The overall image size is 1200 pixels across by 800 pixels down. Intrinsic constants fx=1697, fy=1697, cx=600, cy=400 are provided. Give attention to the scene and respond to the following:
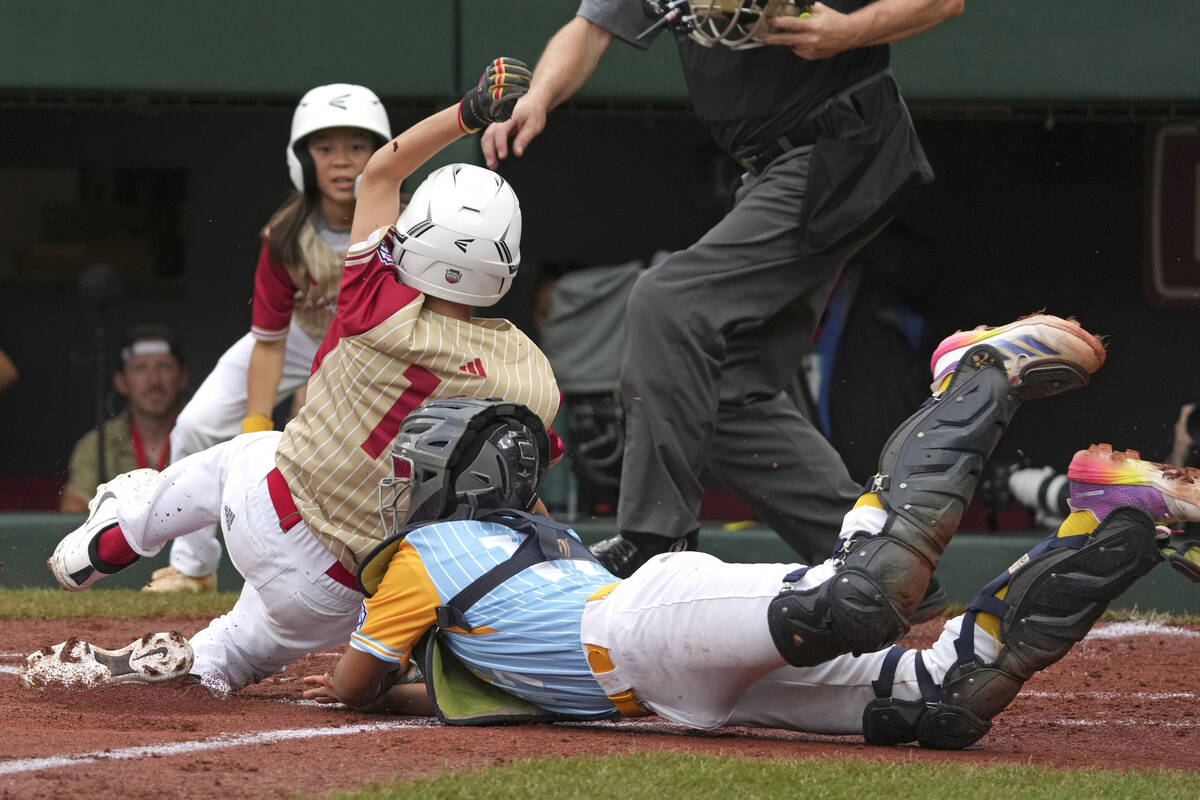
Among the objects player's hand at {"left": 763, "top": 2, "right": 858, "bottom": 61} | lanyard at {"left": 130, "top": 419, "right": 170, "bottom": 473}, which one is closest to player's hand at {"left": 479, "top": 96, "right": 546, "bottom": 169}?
player's hand at {"left": 763, "top": 2, "right": 858, "bottom": 61}

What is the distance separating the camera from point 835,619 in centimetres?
297

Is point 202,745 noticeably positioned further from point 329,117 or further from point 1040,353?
point 329,117

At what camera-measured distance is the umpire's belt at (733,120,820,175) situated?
4.68 metres

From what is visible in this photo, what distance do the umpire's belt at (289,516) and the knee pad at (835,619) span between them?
1.16m

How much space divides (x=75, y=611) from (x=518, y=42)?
2794 millimetres

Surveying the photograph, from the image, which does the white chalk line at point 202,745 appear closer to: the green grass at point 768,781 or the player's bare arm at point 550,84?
the green grass at point 768,781

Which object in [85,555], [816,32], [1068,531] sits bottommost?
[85,555]

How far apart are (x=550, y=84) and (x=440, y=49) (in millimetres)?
2315

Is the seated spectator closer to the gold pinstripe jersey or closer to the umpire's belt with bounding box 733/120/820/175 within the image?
the umpire's belt with bounding box 733/120/820/175

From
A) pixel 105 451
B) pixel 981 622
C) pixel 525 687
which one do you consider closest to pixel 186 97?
pixel 105 451

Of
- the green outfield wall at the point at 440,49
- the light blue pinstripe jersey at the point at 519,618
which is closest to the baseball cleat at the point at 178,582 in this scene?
the green outfield wall at the point at 440,49

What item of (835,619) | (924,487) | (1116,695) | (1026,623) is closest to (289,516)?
(835,619)

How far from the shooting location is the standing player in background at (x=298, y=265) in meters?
6.16

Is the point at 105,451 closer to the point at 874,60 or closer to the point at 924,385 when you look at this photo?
the point at 924,385
